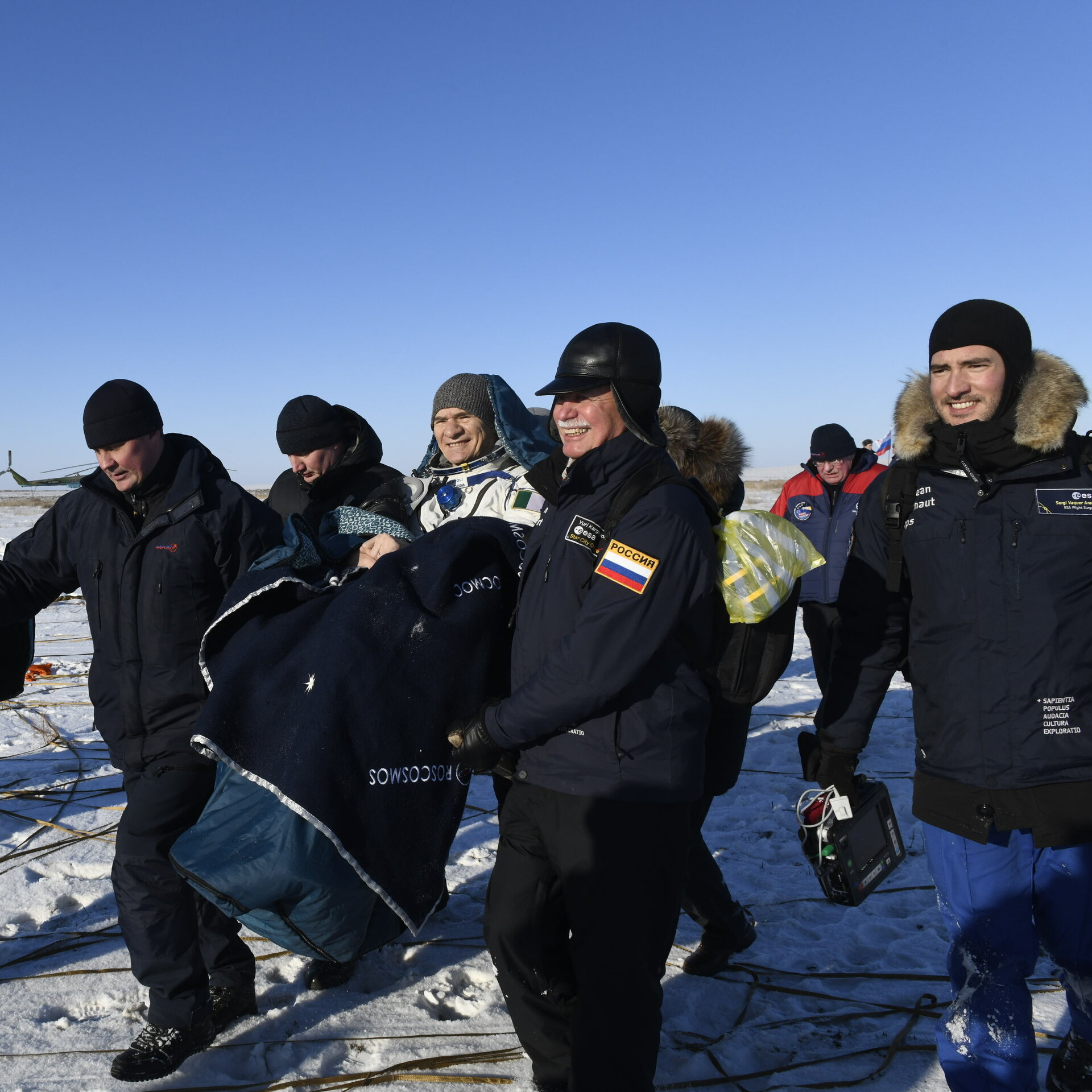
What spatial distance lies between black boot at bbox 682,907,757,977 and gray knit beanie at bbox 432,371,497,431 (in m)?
2.14

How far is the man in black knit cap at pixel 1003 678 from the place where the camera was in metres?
2.36

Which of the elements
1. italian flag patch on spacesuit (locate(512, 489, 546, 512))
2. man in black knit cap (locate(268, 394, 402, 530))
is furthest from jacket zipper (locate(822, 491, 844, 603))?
italian flag patch on spacesuit (locate(512, 489, 546, 512))

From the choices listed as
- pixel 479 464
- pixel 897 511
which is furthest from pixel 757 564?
pixel 479 464

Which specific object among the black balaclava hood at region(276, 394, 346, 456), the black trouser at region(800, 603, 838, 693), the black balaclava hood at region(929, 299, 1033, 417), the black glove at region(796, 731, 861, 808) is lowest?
the black trouser at region(800, 603, 838, 693)

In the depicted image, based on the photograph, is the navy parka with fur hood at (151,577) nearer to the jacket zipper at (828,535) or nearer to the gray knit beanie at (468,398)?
the gray knit beanie at (468,398)

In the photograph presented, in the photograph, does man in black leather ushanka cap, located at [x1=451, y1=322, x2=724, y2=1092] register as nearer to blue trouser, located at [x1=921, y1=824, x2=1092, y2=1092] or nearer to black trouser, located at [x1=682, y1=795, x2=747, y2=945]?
blue trouser, located at [x1=921, y1=824, x2=1092, y2=1092]

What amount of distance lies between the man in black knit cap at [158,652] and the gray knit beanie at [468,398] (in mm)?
768

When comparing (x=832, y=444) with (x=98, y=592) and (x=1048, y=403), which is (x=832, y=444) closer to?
(x=1048, y=403)

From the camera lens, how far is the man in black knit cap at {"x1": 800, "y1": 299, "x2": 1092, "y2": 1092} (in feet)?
7.75

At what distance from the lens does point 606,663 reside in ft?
7.24

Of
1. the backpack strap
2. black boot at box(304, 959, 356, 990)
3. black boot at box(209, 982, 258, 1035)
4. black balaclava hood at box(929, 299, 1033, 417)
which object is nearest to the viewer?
black balaclava hood at box(929, 299, 1033, 417)

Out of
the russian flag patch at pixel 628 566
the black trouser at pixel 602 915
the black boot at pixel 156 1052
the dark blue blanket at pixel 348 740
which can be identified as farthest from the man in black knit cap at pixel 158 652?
the russian flag patch at pixel 628 566

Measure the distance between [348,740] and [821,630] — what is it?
5.27 metres

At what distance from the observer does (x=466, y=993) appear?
11.3ft
